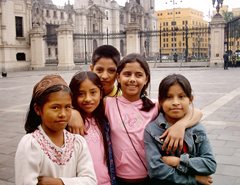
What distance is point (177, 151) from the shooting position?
7.44 ft

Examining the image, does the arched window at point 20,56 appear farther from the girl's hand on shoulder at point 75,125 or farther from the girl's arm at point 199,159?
the girl's arm at point 199,159

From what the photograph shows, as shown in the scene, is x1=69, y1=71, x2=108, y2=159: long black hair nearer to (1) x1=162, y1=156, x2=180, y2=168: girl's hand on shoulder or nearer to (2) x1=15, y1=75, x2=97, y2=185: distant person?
(2) x1=15, y1=75, x2=97, y2=185: distant person

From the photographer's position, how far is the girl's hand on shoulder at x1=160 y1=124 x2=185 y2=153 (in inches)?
86.8

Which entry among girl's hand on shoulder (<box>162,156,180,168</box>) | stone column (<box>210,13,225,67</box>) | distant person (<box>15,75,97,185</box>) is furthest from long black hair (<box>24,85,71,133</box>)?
stone column (<box>210,13,225,67</box>)

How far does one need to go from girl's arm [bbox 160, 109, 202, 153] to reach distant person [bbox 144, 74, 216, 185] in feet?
0.11

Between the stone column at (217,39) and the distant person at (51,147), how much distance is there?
26.7 m

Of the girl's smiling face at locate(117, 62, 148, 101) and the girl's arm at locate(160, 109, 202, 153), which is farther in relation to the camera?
the girl's smiling face at locate(117, 62, 148, 101)

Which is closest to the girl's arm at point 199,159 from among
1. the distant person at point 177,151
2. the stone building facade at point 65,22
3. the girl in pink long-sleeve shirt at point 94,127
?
the distant person at point 177,151

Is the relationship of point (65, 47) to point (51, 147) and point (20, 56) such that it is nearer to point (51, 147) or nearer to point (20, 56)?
point (20, 56)

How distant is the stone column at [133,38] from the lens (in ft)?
103

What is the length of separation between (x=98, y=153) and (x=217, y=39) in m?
26.8

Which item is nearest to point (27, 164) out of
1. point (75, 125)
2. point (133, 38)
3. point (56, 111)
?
point (56, 111)

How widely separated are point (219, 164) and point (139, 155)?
280 cm

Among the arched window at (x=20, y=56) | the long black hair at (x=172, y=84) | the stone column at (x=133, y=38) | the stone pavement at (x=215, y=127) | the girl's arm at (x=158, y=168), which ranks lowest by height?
the stone pavement at (x=215, y=127)
